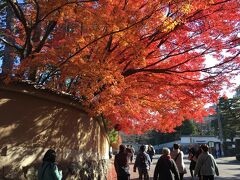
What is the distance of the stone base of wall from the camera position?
9.52 metres

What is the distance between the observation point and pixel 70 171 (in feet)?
37.7

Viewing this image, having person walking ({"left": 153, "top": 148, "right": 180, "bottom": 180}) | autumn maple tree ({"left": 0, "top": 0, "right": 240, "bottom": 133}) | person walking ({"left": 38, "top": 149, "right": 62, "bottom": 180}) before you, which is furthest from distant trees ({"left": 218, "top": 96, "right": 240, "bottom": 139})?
person walking ({"left": 38, "top": 149, "right": 62, "bottom": 180})

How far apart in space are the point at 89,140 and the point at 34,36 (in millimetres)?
4443

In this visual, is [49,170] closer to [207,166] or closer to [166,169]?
[166,169]

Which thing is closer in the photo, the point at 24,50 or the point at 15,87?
the point at 15,87

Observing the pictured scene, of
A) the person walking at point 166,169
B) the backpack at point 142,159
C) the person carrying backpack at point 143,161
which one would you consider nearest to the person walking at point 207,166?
the person walking at point 166,169

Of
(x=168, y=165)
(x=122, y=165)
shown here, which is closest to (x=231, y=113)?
(x=122, y=165)

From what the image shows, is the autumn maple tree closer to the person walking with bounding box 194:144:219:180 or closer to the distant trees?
the person walking with bounding box 194:144:219:180

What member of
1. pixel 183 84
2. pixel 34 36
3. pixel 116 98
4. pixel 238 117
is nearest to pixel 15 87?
pixel 116 98

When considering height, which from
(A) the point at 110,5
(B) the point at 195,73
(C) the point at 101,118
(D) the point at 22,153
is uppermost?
(A) the point at 110,5

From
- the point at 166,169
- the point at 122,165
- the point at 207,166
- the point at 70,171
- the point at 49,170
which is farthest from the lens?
the point at 70,171

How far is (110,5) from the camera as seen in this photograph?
9922 millimetres

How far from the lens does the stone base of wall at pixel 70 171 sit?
952 cm

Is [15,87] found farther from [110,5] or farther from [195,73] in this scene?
[195,73]
